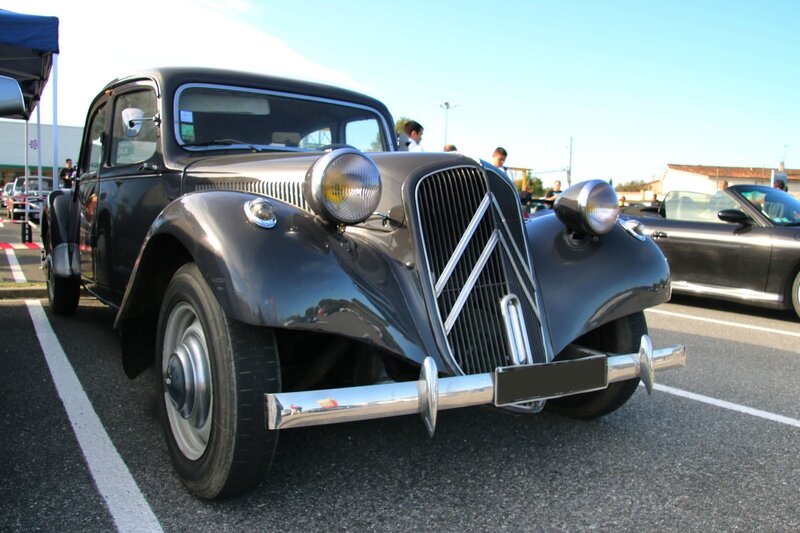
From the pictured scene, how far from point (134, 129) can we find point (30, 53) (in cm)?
656

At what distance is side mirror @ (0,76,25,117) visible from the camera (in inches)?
104

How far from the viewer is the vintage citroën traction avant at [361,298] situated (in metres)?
2.05

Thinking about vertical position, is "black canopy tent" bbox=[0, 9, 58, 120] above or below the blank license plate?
above

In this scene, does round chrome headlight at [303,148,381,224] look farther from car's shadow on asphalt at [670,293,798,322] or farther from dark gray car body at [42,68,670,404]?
car's shadow on asphalt at [670,293,798,322]

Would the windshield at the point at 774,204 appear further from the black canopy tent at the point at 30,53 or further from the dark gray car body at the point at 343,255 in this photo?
the black canopy tent at the point at 30,53

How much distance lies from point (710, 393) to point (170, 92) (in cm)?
354

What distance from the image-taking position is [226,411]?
2039mm

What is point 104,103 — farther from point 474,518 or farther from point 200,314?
point 474,518

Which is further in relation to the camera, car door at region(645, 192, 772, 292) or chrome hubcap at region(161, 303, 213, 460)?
car door at region(645, 192, 772, 292)

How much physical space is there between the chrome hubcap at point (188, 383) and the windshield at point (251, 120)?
1.30 m

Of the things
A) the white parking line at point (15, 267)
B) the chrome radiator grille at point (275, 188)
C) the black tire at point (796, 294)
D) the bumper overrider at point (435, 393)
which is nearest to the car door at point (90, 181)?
the chrome radiator grille at point (275, 188)

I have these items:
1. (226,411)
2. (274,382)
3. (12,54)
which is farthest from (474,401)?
(12,54)

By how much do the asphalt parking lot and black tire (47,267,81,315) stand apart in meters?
1.35

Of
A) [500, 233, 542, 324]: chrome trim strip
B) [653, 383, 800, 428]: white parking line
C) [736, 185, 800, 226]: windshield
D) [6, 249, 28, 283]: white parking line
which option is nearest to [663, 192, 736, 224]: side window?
[736, 185, 800, 226]: windshield
